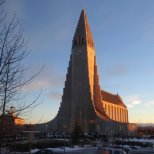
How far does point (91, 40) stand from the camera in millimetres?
111750

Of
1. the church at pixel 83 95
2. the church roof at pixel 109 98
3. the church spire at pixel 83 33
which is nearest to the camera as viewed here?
the church at pixel 83 95

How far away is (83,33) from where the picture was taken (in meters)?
109

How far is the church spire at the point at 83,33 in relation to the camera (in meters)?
108

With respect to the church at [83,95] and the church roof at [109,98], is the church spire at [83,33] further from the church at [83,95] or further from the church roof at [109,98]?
the church roof at [109,98]

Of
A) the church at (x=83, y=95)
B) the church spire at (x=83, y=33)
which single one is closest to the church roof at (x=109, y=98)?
the church at (x=83, y=95)

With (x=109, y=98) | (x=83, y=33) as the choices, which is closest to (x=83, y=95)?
(x=83, y=33)

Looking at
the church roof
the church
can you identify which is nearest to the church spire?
the church

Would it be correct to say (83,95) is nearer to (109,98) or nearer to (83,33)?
(83,33)

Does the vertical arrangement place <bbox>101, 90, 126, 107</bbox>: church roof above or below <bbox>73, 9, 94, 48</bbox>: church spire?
below

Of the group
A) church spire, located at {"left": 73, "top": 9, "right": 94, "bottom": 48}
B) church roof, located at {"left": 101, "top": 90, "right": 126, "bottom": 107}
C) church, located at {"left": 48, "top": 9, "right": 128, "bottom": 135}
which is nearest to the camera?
church, located at {"left": 48, "top": 9, "right": 128, "bottom": 135}

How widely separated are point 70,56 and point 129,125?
95.8 ft

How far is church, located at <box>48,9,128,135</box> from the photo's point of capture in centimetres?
10000

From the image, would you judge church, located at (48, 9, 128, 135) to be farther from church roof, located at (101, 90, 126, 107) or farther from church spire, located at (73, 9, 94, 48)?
church roof, located at (101, 90, 126, 107)

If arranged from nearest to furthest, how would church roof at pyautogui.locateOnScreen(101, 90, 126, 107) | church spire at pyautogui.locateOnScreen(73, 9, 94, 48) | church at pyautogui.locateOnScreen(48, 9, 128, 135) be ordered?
church at pyautogui.locateOnScreen(48, 9, 128, 135) → church spire at pyautogui.locateOnScreen(73, 9, 94, 48) → church roof at pyautogui.locateOnScreen(101, 90, 126, 107)
